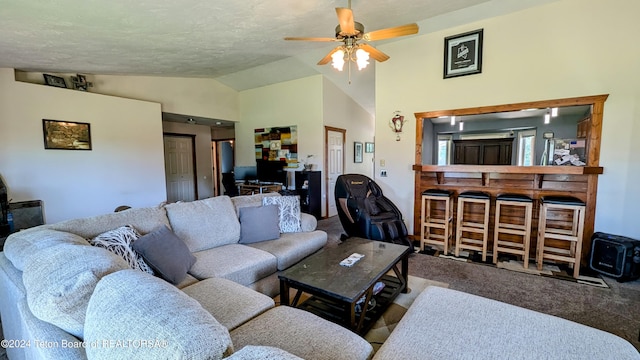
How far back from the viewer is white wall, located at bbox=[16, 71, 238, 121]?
4.45 m

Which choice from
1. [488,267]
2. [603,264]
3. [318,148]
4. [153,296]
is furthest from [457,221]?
[153,296]

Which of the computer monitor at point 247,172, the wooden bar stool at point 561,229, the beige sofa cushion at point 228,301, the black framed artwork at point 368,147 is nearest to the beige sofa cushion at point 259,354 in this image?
the beige sofa cushion at point 228,301

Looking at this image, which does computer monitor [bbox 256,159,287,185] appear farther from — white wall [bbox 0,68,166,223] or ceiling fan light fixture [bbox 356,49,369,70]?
ceiling fan light fixture [bbox 356,49,369,70]

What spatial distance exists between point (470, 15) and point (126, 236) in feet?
14.4

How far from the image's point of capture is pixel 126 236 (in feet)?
6.19

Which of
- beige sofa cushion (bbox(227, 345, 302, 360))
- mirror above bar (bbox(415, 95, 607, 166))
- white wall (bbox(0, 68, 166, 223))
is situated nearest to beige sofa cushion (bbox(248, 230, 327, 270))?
beige sofa cushion (bbox(227, 345, 302, 360))

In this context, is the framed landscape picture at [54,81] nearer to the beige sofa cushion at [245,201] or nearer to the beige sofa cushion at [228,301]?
the beige sofa cushion at [245,201]

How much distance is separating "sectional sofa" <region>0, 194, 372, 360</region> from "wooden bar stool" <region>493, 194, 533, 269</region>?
2328 mm

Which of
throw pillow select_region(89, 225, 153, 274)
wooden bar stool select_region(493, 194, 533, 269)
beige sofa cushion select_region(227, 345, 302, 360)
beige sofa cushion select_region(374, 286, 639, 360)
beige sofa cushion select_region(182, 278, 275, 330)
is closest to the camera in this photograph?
beige sofa cushion select_region(227, 345, 302, 360)

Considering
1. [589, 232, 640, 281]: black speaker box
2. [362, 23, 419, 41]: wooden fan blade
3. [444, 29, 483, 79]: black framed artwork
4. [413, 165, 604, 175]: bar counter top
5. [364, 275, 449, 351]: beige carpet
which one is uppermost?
[444, 29, 483, 79]: black framed artwork

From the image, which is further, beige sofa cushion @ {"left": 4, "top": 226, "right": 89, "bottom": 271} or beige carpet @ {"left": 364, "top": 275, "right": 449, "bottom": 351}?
beige carpet @ {"left": 364, "top": 275, "right": 449, "bottom": 351}

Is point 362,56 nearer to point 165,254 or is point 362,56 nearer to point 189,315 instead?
point 165,254

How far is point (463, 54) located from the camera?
362cm

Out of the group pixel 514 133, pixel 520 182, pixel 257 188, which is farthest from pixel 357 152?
pixel 520 182
